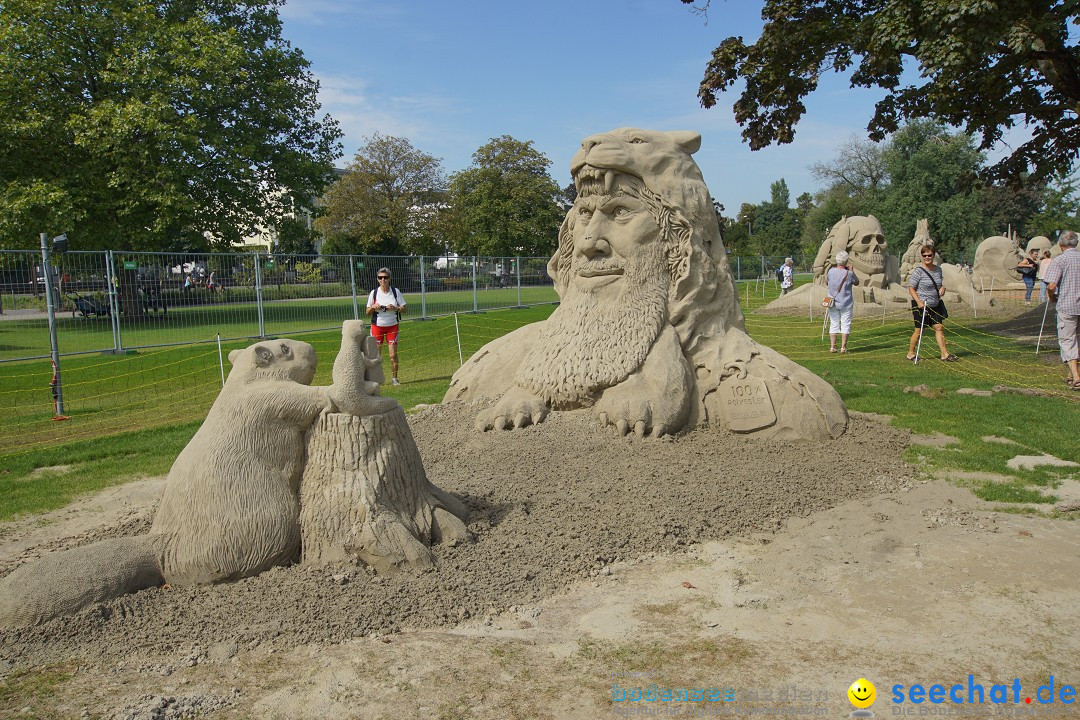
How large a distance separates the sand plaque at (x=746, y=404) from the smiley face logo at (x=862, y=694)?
340 centimetres

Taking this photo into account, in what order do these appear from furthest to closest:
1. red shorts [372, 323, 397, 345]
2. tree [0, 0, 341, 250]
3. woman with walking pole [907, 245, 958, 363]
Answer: tree [0, 0, 341, 250]
woman with walking pole [907, 245, 958, 363]
red shorts [372, 323, 397, 345]

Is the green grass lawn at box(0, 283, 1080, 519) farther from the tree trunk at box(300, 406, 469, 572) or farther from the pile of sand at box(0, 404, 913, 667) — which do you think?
the tree trunk at box(300, 406, 469, 572)

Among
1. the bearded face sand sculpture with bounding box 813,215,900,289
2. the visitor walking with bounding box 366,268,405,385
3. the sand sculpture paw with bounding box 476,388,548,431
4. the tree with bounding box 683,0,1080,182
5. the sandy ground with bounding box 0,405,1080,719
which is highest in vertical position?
the tree with bounding box 683,0,1080,182

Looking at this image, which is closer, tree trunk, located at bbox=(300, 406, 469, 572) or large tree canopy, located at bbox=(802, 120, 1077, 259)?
tree trunk, located at bbox=(300, 406, 469, 572)

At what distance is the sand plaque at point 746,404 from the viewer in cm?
616

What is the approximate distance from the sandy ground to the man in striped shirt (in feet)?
17.9

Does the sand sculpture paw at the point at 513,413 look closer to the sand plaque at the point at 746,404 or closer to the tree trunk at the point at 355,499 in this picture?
the sand plaque at the point at 746,404

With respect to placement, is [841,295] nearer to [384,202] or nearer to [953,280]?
[953,280]

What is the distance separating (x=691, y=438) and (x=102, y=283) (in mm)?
11458

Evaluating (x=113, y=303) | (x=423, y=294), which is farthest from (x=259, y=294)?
(x=423, y=294)

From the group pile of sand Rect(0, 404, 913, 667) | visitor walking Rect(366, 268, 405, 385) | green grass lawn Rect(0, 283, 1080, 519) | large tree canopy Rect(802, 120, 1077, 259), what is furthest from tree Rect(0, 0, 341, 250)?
large tree canopy Rect(802, 120, 1077, 259)

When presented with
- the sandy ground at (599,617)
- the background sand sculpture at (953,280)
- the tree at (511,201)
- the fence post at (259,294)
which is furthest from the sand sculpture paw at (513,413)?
the tree at (511,201)

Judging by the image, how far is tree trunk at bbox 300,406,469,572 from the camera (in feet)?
12.2

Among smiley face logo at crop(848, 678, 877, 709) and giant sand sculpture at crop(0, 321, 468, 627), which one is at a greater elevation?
giant sand sculpture at crop(0, 321, 468, 627)
